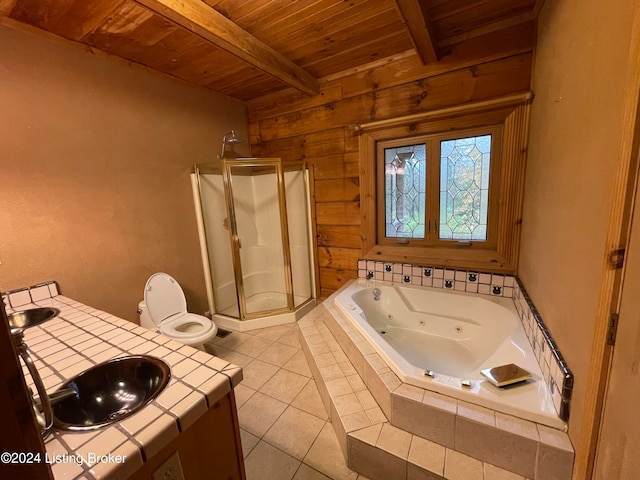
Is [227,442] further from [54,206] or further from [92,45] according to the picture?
[92,45]

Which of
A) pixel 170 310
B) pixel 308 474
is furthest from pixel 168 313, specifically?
pixel 308 474

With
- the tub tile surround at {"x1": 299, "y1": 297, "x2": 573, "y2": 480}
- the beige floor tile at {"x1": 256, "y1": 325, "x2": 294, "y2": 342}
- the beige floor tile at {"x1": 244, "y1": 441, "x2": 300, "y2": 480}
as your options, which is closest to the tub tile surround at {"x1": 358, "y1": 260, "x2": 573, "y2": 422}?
the tub tile surround at {"x1": 299, "y1": 297, "x2": 573, "y2": 480}

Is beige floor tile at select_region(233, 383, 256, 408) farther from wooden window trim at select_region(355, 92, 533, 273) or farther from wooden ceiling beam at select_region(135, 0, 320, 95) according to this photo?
wooden ceiling beam at select_region(135, 0, 320, 95)

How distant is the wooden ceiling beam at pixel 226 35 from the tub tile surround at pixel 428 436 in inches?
84.6

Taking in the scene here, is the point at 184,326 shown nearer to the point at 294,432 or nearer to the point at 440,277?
the point at 294,432

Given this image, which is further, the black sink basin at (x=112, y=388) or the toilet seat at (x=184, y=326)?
the toilet seat at (x=184, y=326)

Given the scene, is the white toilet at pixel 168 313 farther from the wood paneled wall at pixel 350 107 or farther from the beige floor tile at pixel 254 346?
the wood paneled wall at pixel 350 107

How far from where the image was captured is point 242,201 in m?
3.05

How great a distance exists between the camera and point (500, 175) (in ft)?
6.79

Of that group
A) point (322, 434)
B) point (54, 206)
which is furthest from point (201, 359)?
point (54, 206)

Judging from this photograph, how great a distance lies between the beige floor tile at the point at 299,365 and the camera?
2.08 m

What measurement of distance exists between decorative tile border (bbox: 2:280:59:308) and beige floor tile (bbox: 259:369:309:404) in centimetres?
154

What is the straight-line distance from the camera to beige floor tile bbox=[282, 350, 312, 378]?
6.84 ft

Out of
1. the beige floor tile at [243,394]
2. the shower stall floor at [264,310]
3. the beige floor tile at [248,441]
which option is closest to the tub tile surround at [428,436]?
the beige floor tile at [248,441]
